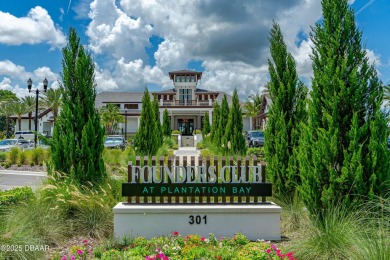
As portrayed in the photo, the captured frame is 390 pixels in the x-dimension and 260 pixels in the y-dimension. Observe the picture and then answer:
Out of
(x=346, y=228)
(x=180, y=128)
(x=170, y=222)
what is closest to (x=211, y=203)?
(x=170, y=222)

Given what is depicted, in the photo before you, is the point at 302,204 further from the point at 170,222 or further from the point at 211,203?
the point at 170,222

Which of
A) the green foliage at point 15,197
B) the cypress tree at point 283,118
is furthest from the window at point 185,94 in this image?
the green foliage at point 15,197

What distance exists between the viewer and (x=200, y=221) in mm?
6281

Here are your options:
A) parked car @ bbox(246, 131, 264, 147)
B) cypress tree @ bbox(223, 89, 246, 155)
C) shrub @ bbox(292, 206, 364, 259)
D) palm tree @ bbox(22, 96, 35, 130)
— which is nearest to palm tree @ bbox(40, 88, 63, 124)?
palm tree @ bbox(22, 96, 35, 130)

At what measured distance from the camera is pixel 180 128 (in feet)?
180

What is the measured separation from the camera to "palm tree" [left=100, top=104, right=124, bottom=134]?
49469 millimetres

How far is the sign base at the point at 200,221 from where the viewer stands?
6.23 metres

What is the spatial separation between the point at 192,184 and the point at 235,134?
12366mm

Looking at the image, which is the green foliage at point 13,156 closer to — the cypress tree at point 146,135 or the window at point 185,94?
the cypress tree at point 146,135

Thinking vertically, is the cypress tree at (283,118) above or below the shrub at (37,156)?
above

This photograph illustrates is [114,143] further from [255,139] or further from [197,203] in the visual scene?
[197,203]

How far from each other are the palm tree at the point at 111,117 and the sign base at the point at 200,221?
4423 cm

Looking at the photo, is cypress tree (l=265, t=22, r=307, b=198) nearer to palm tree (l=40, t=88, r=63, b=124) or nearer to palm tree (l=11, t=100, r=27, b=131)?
palm tree (l=40, t=88, r=63, b=124)

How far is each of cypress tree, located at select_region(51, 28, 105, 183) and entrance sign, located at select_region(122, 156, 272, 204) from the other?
169cm
